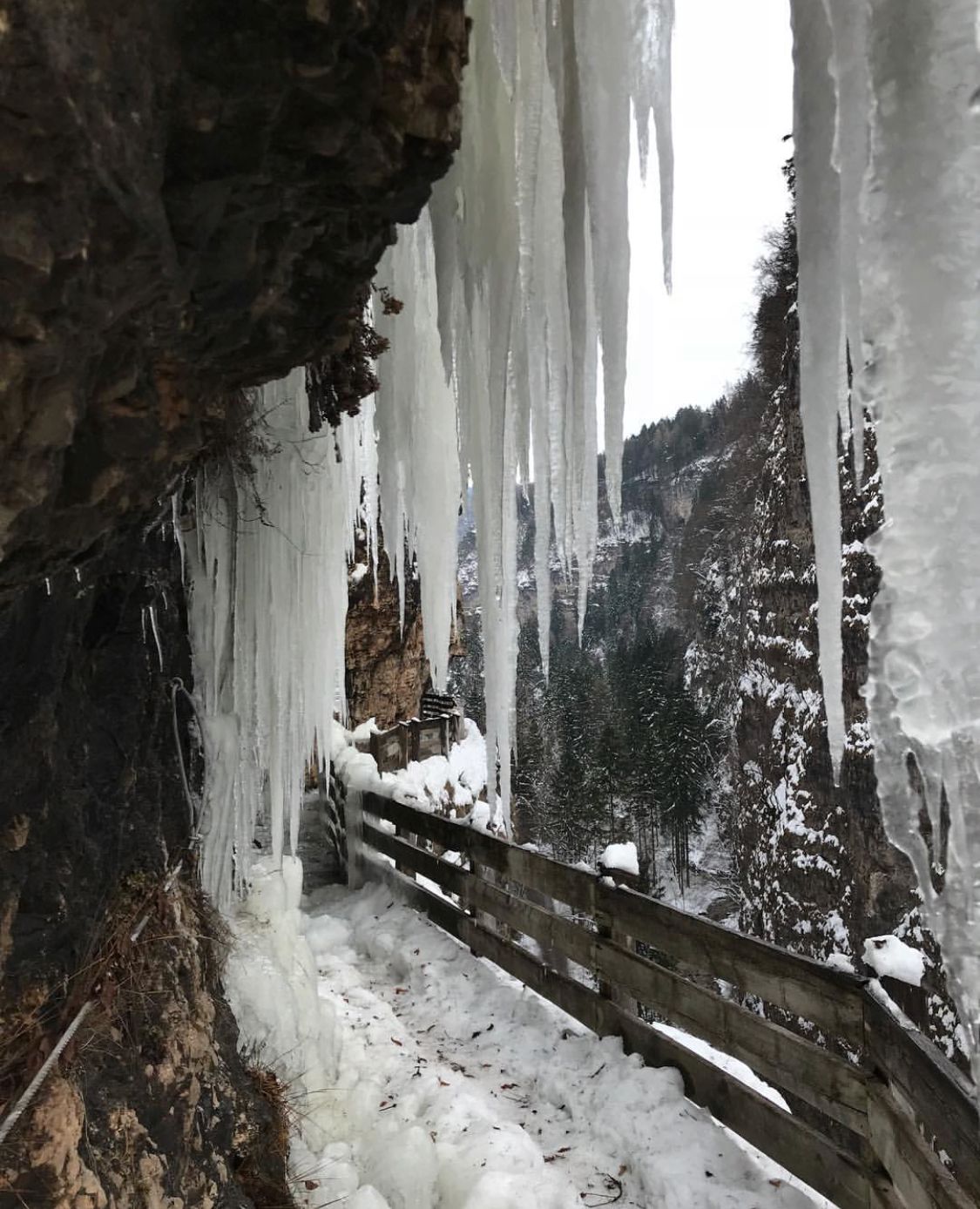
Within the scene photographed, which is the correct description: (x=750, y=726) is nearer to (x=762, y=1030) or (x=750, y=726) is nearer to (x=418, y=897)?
(x=418, y=897)

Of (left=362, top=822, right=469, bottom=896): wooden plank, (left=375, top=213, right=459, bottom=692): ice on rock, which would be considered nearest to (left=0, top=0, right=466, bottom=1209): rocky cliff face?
(left=375, top=213, right=459, bottom=692): ice on rock

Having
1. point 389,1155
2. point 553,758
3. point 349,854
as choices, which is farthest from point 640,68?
point 553,758

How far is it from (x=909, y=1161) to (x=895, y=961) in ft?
1.75

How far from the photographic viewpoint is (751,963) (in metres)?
2.64

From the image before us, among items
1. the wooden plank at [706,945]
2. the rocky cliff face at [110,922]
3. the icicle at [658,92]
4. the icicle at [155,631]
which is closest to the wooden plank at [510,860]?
the wooden plank at [706,945]

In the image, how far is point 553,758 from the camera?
3581 centimetres

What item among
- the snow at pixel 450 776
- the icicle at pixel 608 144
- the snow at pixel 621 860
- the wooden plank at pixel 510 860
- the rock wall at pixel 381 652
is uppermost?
the icicle at pixel 608 144

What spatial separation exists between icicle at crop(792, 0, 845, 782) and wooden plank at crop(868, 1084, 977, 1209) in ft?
4.56

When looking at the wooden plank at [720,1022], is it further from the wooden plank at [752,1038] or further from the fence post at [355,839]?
the fence post at [355,839]

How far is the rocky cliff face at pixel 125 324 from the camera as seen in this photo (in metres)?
1.00

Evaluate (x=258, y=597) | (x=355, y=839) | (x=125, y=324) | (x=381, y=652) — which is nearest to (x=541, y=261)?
(x=125, y=324)

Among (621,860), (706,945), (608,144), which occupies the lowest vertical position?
(706,945)

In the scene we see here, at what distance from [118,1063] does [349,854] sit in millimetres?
4322

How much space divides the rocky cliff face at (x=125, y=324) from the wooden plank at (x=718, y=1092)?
1747 millimetres
